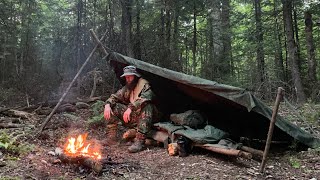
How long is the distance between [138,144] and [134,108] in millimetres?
771

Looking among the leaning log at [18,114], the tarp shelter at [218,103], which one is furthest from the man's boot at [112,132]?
the leaning log at [18,114]

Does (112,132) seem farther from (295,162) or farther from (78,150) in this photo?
(295,162)

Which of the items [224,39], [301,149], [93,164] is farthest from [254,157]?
[224,39]

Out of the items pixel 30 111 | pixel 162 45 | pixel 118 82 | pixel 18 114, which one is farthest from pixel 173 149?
pixel 162 45

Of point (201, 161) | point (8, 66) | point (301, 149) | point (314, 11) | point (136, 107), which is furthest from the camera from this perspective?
point (8, 66)

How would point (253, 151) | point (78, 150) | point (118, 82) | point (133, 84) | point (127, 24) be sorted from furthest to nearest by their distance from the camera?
point (118, 82)
point (127, 24)
point (133, 84)
point (253, 151)
point (78, 150)

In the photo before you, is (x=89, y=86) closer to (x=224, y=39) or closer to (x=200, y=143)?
(x=224, y=39)

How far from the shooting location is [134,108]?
651 cm

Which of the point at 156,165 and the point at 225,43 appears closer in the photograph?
the point at 156,165

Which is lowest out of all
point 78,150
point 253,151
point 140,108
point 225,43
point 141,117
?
point 253,151

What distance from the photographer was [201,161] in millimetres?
5137

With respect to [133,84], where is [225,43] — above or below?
above

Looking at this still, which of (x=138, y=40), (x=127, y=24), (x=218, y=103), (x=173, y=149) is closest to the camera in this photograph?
(x=173, y=149)

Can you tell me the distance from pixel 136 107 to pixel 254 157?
252 centimetres
